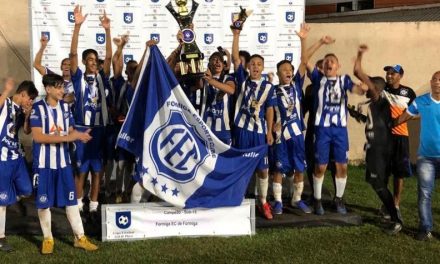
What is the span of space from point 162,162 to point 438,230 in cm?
319

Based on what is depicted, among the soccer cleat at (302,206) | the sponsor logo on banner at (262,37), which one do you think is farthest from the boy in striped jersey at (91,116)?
the sponsor logo on banner at (262,37)

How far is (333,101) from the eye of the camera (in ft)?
19.0

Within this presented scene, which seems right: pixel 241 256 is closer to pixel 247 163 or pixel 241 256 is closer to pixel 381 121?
pixel 247 163

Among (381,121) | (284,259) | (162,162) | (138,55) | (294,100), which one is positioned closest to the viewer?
(284,259)

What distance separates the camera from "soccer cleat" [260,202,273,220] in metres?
5.70

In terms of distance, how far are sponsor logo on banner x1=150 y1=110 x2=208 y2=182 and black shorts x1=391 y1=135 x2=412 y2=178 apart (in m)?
2.44

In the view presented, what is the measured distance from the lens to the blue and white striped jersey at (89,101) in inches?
225

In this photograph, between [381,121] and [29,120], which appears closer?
[29,120]

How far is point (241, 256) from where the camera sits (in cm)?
473

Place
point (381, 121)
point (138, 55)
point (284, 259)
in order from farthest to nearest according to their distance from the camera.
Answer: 1. point (138, 55)
2. point (381, 121)
3. point (284, 259)

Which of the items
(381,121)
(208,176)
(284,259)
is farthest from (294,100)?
(284,259)

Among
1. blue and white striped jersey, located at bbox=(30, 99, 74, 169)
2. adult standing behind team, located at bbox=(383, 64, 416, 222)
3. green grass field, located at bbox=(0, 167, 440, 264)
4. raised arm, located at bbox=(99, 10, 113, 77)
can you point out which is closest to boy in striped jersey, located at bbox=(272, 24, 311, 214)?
green grass field, located at bbox=(0, 167, 440, 264)

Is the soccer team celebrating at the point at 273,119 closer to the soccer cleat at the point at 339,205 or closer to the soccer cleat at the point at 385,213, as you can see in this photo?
the soccer cleat at the point at 339,205

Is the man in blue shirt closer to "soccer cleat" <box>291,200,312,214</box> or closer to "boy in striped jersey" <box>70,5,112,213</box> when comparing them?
"soccer cleat" <box>291,200,312,214</box>
